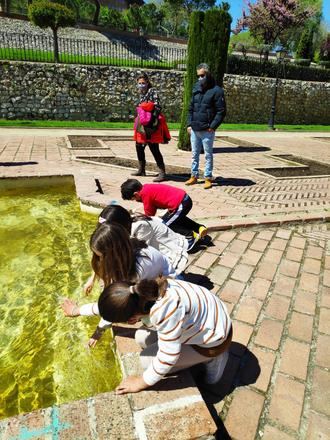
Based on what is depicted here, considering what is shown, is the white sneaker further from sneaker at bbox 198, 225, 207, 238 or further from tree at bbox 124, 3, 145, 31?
tree at bbox 124, 3, 145, 31

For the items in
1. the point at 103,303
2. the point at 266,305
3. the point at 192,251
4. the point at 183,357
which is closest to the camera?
the point at 103,303

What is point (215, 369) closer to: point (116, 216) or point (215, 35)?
point (116, 216)

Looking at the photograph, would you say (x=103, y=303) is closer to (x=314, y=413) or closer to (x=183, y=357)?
(x=183, y=357)

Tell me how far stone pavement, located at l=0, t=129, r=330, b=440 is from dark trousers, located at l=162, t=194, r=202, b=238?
0.31 m

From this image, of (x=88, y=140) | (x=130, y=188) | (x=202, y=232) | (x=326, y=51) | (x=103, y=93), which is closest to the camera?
(x=130, y=188)

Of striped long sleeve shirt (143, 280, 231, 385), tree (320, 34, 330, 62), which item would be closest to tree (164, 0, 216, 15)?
tree (320, 34, 330, 62)


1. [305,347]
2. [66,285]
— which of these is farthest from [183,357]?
A: [66,285]

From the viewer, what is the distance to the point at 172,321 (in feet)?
5.85

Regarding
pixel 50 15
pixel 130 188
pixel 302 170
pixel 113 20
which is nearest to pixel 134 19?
pixel 113 20

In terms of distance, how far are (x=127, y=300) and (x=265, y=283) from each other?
2.05 metres

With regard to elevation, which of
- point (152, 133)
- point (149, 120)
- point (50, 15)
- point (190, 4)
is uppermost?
point (190, 4)

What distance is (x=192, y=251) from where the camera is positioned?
400cm

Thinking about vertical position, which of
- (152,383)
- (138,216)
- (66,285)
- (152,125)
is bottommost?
(66,285)

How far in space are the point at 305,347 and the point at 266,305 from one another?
1.77 feet
